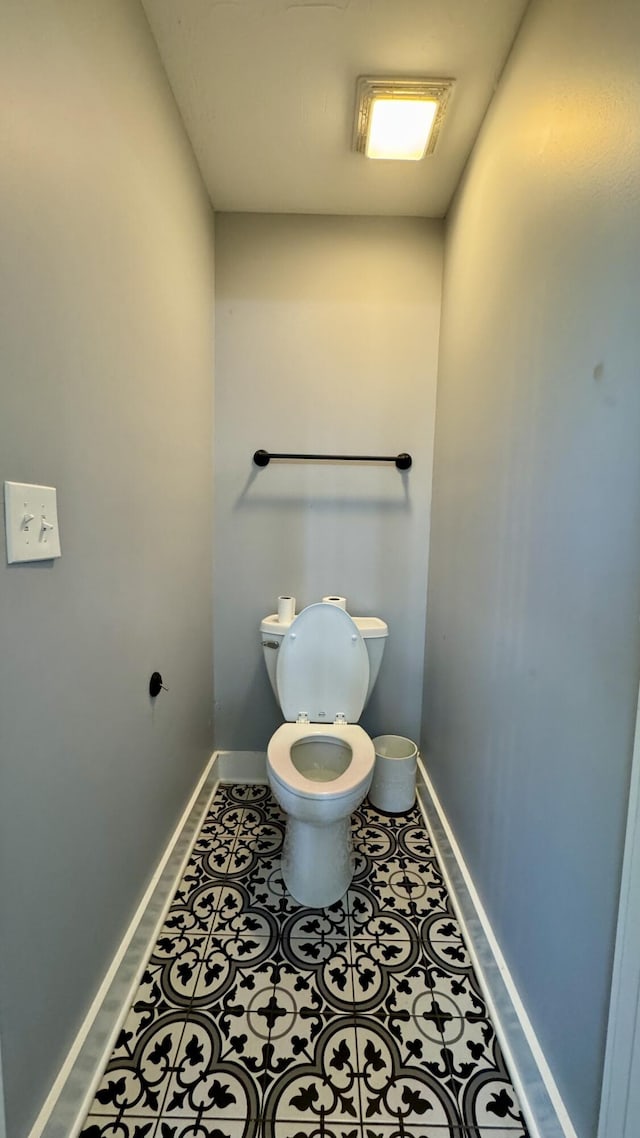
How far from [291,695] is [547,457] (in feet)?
3.79

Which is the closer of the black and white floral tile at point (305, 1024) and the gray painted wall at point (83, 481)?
the gray painted wall at point (83, 481)

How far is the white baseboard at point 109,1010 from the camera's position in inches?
31.4

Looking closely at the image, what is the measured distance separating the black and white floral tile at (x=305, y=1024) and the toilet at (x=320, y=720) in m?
0.10

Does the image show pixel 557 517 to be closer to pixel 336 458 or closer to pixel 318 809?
pixel 318 809

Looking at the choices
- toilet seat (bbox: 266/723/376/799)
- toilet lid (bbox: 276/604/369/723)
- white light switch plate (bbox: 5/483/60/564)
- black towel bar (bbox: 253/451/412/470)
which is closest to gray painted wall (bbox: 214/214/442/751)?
black towel bar (bbox: 253/451/412/470)

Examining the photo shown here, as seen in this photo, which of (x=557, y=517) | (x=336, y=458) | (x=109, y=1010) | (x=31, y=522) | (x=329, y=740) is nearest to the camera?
(x=31, y=522)

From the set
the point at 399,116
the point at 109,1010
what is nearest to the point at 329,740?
the point at 109,1010

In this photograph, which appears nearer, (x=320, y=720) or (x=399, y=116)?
(x=399, y=116)

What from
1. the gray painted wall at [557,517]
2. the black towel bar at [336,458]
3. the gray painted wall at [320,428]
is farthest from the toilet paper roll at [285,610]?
the gray painted wall at [557,517]

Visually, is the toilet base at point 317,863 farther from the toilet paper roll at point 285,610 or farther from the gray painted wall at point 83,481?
the toilet paper roll at point 285,610

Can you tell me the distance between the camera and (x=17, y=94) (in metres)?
0.65

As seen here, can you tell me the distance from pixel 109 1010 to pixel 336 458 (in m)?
1.70

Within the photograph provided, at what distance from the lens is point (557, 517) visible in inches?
33.6

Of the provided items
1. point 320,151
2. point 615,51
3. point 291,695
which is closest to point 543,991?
point 291,695
